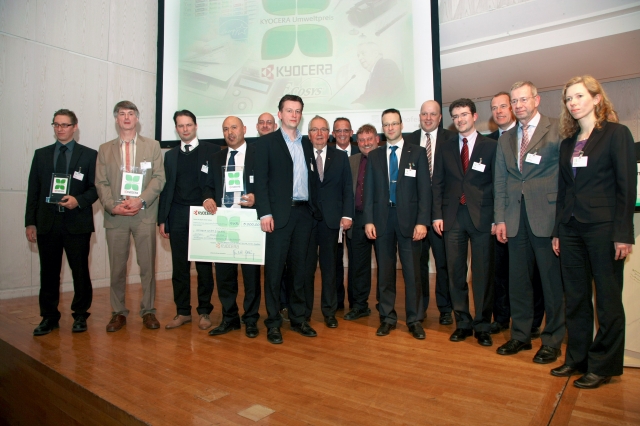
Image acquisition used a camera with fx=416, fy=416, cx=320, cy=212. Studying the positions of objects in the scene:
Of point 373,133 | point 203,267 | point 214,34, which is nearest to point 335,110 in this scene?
point 373,133

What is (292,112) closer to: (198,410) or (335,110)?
(198,410)

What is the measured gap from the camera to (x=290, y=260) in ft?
9.91

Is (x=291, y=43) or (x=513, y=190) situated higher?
(x=291, y=43)

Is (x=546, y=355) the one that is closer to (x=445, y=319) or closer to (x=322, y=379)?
(x=445, y=319)

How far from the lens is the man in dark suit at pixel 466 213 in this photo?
9.11 ft

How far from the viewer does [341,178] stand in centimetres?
319

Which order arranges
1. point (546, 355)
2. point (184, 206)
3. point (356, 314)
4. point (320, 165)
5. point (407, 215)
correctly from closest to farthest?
point (546, 355)
point (407, 215)
point (184, 206)
point (320, 165)
point (356, 314)

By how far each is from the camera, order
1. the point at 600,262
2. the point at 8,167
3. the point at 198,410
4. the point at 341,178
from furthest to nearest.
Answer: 1. the point at 8,167
2. the point at 341,178
3. the point at 600,262
4. the point at 198,410

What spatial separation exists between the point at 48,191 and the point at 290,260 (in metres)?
1.96

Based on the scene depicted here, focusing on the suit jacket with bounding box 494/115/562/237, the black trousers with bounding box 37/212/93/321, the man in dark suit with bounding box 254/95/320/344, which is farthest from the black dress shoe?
the suit jacket with bounding box 494/115/562/237

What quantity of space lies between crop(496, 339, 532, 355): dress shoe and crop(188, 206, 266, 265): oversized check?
165cm

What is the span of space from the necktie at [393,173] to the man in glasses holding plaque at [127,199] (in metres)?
1.80

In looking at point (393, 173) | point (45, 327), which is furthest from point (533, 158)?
point (45, 327)

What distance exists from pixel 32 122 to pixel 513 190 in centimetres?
501
